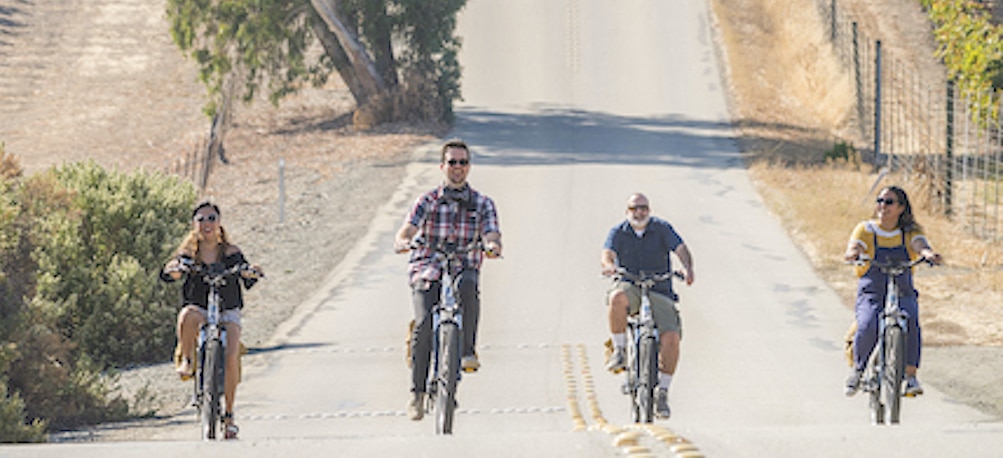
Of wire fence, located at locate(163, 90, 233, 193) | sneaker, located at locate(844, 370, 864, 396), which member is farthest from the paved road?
wire fence, located at locate(163, 90, 233, 193)

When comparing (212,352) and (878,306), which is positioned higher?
(878,306)

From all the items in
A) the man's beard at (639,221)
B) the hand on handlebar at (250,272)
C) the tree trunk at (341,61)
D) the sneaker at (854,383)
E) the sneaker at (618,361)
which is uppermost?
the tree trunk at (341,61)

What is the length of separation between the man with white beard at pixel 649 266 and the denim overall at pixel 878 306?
1.28m

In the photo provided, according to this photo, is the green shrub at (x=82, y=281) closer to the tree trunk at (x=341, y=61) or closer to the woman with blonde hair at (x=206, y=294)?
the woman with blonde hair at (x=206, y=294)

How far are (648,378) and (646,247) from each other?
1.00 meters

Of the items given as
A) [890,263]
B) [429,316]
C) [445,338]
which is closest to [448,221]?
[429,316]

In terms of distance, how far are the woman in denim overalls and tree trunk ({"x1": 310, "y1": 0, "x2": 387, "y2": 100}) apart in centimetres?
2898

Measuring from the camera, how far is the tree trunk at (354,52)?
39.3 metres

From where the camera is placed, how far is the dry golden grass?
2055cm

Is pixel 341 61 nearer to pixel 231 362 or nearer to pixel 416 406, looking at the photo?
pixel 416 406

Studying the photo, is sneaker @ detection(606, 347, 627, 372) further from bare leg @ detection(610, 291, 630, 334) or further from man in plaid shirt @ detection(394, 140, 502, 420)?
man in plaid shirt @ detection(394, 140, 502, 420)

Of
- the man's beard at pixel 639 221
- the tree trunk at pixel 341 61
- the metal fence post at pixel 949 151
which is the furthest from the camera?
the tree trunk at pixel 341 61

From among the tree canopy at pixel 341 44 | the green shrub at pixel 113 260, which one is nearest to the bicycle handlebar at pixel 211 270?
the green shrub at pixel 113 260

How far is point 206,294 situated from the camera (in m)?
11.1
